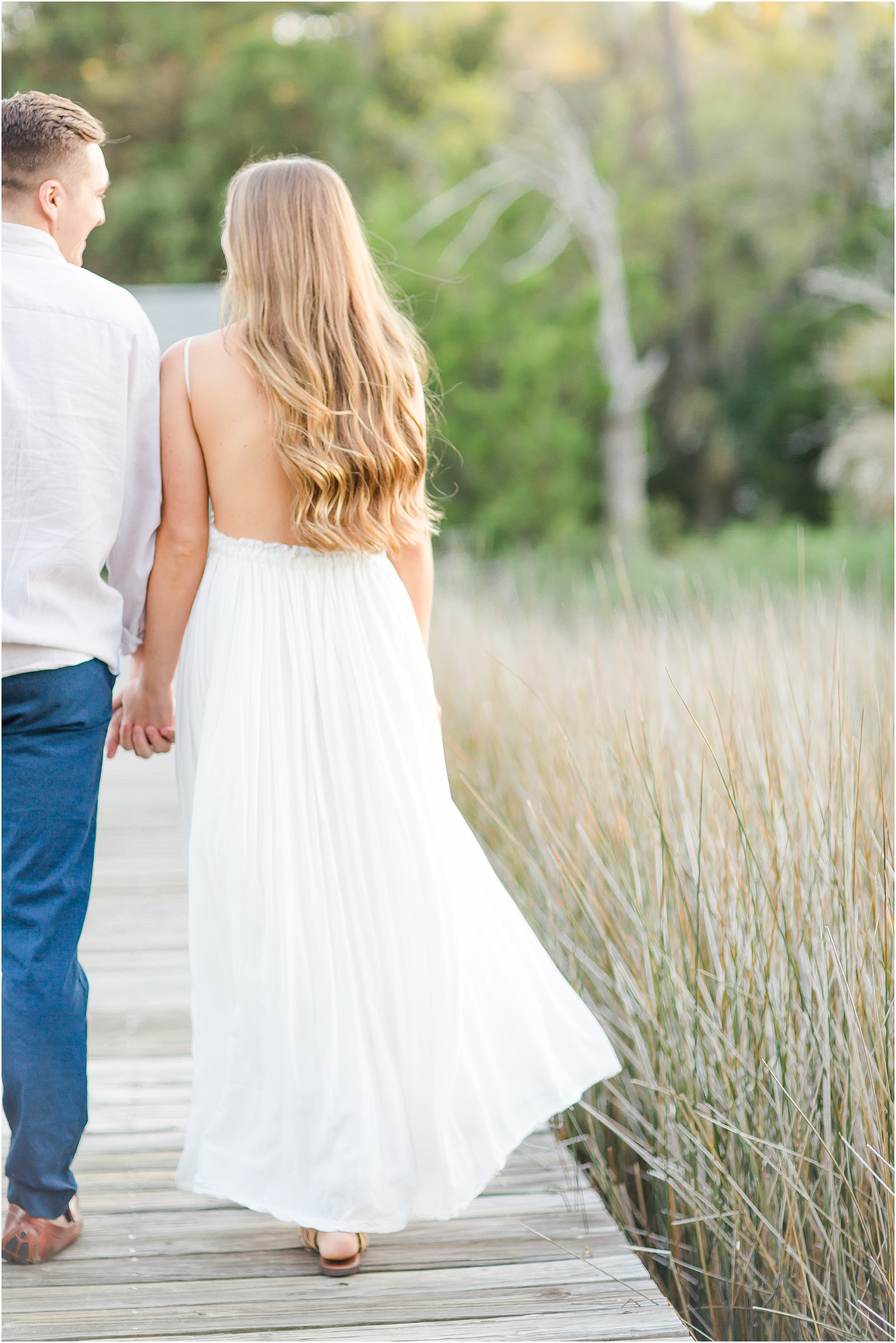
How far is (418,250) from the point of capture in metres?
14.2

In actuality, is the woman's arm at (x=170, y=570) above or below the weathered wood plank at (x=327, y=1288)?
above

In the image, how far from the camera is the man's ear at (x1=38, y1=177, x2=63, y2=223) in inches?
74.5

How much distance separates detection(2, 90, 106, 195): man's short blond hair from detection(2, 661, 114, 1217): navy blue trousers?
30.7 inches

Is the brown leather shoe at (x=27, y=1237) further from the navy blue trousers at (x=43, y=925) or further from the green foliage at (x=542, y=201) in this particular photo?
the green foliage at (x=542, y=201)

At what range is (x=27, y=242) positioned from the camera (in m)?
1.87

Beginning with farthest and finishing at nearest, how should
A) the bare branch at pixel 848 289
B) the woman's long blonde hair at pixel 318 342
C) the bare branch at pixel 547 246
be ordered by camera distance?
1. the bare branch at pixel 547 246
2. the bare branch at pixel 848 289
3. the woman's long blonde hair at pixel 318 342

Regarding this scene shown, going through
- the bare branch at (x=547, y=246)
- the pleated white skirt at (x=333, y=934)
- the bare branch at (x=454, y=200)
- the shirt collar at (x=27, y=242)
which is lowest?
the pleated white skirt at (x=333, y=934)

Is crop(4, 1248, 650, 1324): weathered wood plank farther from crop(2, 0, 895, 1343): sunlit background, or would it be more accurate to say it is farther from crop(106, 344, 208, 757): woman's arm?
crop(106, 344, 208, 757): woman's arm

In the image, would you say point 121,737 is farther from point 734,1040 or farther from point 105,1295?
point 734,1040

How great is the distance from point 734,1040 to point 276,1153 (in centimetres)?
77

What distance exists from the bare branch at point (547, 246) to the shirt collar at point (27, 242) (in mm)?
13540

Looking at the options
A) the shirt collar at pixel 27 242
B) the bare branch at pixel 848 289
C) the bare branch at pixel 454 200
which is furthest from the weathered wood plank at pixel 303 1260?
the bare branch at pixel 454 200

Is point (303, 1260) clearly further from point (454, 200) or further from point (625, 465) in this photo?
point (454, 200)

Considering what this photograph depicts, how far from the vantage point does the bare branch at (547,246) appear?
1486cm
